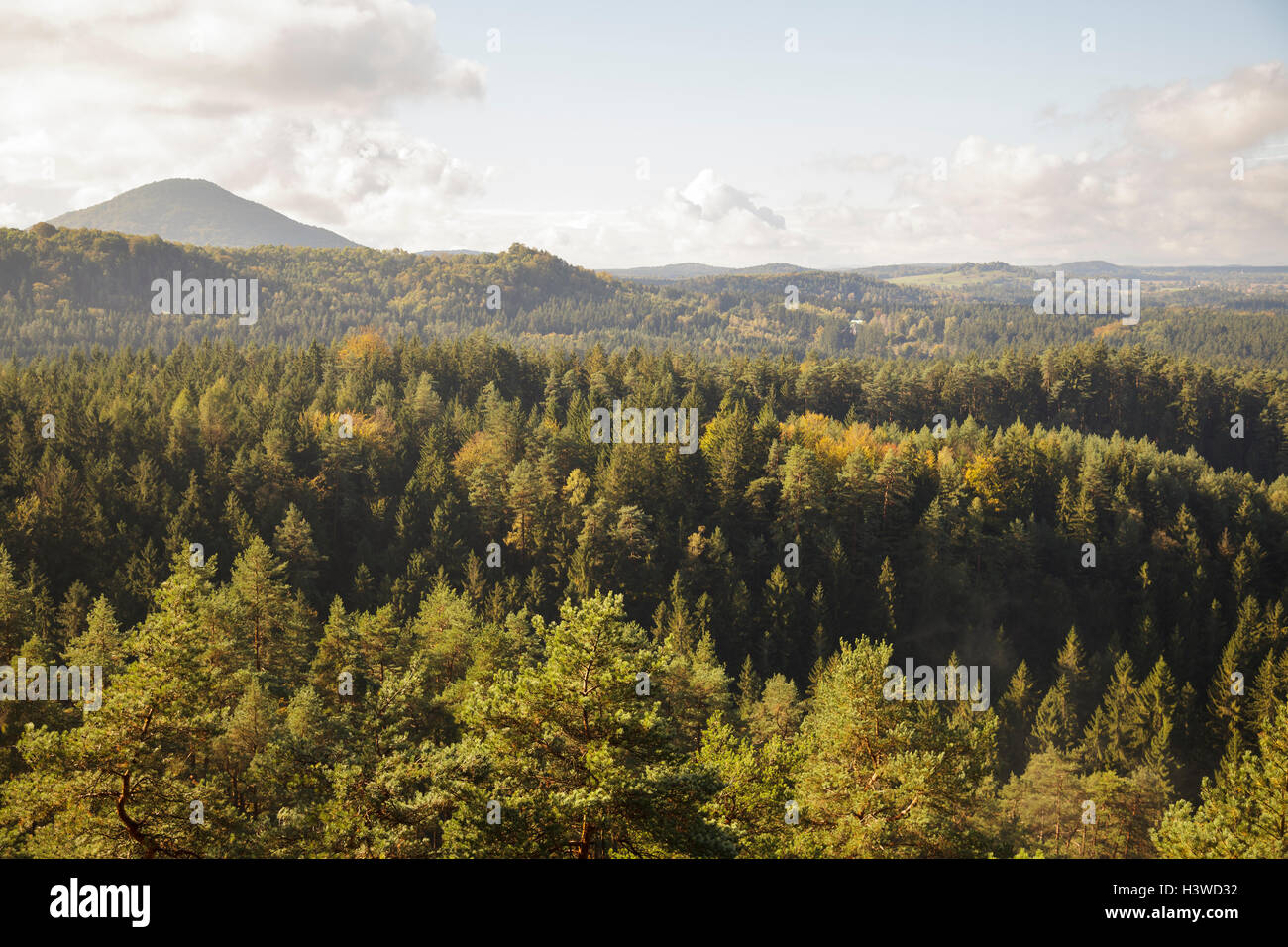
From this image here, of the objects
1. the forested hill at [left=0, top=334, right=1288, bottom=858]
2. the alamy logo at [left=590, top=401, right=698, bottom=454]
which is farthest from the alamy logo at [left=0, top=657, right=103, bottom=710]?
the alamy logo at [left=590, top=401, right=698, bottom=454]

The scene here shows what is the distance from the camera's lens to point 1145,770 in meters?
57.0

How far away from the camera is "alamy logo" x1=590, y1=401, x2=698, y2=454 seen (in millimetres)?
90062

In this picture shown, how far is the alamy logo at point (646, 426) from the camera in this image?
295ft

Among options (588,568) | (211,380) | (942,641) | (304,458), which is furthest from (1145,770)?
(211,380)
